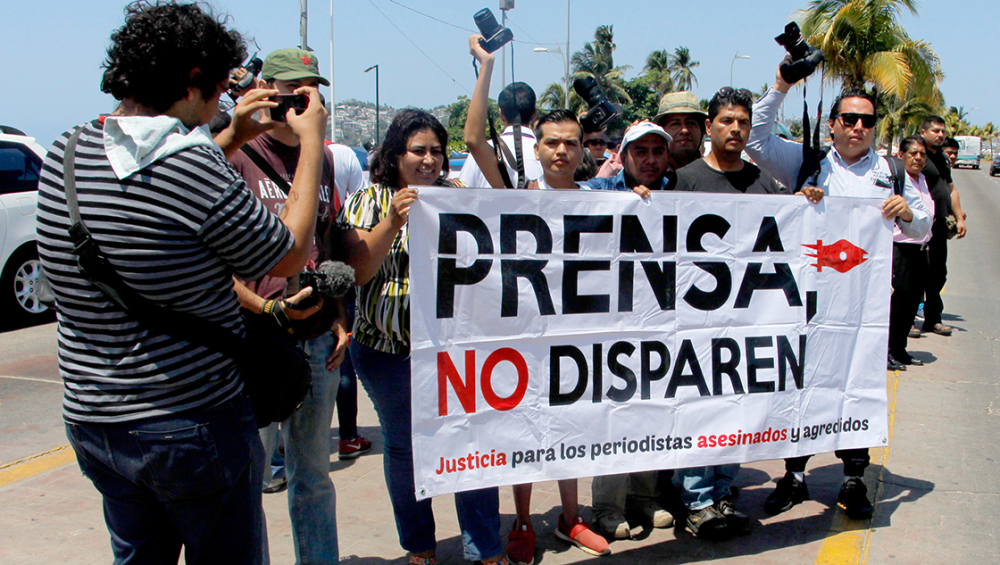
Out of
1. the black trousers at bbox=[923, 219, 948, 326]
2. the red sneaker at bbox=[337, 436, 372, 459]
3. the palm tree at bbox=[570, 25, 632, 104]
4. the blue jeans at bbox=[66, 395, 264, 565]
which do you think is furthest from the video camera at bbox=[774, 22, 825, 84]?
the palm tree at bbox=[570, 25, 632, 104]

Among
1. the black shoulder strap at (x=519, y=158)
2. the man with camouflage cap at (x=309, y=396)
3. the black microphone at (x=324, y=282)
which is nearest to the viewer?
the black microphone at (x=324, y=282)

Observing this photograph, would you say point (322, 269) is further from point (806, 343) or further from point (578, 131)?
point (806, 343)

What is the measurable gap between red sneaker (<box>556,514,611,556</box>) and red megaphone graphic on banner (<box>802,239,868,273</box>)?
1611 mm

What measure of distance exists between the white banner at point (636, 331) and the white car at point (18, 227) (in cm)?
768

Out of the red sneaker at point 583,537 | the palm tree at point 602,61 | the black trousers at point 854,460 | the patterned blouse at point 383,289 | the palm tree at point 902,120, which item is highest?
the palm tree at point 602,61

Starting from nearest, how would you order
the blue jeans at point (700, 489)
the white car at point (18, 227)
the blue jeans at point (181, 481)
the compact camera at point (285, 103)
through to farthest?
1. the blue jeans at point (181, 481)
2. the compact camera at point (285, 103)
3. the blue jeans at point (700, 489)
4. the white car at point (18, 227)

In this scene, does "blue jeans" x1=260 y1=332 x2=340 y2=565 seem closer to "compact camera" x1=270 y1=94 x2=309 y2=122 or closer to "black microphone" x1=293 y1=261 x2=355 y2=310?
"black microphone" x1=293 y1=261 x2=355 y2=310

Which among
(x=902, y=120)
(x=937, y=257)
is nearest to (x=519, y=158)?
(x=937, y=257)

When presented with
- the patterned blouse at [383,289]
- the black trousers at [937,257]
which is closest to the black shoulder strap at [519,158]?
the patterned blouse at [383,289]

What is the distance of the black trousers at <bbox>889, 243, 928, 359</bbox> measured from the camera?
7.04 metres

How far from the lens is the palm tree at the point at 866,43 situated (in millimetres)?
17141

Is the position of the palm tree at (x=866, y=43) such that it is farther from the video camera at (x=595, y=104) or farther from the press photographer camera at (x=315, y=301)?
the press photographer camera at (x=315, y=301)

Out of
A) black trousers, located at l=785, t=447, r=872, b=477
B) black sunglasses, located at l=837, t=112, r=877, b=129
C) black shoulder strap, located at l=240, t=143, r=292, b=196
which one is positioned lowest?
black trousers, located at l=785, t=447, r=872, b=477

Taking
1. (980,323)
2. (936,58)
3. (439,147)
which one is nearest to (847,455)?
(439,147)
